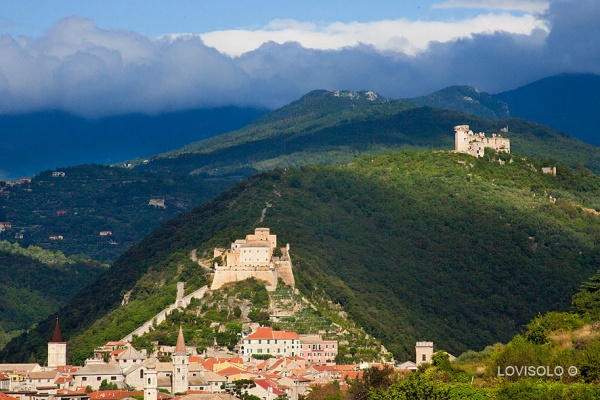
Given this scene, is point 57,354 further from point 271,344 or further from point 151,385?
point 151,385

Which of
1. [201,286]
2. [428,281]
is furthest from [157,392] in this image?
[428,281]

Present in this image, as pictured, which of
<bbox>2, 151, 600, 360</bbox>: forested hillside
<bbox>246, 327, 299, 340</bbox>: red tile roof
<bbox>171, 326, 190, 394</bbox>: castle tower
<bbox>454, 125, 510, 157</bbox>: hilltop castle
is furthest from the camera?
<bbox>454, 125, 510, 157</bbox>: hilltop castle

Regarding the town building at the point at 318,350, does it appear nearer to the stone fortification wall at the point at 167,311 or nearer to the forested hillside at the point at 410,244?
the forested hillside at the point at 410,244

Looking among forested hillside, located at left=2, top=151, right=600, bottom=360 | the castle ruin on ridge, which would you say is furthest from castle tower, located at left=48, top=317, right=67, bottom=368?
the castle ruin on ridge

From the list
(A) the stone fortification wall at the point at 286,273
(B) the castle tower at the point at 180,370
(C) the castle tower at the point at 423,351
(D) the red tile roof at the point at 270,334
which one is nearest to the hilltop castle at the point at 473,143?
(A) the stone fortification wall at the point at 286,273

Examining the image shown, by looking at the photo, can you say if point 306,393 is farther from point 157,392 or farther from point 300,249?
point 300,249

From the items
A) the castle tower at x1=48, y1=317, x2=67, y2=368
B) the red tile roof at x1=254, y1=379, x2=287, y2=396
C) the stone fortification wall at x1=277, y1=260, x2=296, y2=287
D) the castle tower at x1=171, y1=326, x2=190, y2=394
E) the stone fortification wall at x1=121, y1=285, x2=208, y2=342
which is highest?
the stone fortification wall at x1=277, y1=260, x2=296, y2=287

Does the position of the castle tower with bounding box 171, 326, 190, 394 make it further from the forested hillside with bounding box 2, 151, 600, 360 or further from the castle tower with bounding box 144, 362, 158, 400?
the forested hillside with bounding box 2, 151, 600, 360

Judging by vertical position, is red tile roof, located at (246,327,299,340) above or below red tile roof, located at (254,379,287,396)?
above
